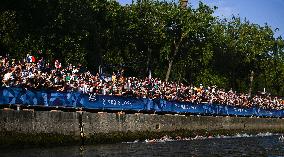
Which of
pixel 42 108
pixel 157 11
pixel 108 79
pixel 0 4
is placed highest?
pixel 157 11

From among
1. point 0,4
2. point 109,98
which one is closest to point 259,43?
point 0,4

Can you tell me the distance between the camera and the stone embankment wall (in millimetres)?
24219

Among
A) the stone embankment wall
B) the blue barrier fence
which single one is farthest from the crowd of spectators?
the stone embankment wall

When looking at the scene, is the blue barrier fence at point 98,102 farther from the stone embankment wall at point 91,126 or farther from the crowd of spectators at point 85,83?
the stone embankment wall at point 91,126

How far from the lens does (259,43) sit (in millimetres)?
82438

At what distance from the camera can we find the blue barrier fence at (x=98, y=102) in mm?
24578

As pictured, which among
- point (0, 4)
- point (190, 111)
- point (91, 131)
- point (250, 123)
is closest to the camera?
point (91, 131)

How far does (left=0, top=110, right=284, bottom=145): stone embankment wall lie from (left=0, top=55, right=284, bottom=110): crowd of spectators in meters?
1.72

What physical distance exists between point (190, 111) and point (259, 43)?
4478 cm

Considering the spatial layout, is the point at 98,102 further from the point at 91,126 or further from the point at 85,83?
the point at 91,126

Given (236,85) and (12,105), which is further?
(236,85)

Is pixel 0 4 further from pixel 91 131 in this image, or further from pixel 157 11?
pixel 157 11

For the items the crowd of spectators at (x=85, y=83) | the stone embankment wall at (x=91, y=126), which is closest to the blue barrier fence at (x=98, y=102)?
the crowd of spectators at (x=85, y=83)

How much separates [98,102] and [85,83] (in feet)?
5.00
